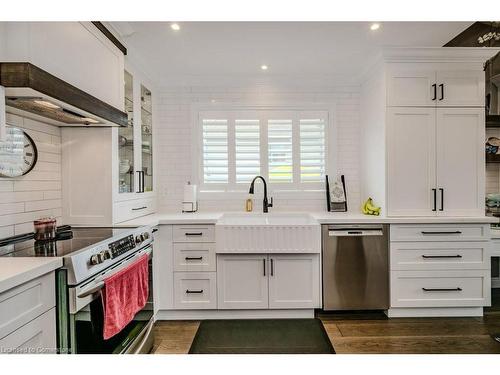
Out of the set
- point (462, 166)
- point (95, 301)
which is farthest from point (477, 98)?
point (95, 301)

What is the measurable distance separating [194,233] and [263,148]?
1.31 meters

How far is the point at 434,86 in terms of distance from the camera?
2.71 metres

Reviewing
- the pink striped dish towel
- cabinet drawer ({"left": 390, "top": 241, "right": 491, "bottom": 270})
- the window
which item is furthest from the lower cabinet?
the window

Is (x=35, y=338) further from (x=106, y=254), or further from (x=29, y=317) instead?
(x=106, y=254)

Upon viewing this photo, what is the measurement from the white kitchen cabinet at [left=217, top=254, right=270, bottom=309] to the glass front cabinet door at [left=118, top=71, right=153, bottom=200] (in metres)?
1.03

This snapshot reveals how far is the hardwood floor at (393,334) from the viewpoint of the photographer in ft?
7.36

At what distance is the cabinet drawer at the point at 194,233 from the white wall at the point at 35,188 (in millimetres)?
928

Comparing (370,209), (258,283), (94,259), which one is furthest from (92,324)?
(370,209)

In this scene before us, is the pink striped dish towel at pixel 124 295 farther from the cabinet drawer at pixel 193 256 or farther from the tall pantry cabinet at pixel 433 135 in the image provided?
Result: the tall pantry cabinet at pixel 433 135

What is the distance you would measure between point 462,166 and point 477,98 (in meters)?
0.63

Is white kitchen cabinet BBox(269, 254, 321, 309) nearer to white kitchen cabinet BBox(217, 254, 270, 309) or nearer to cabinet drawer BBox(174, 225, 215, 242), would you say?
white kitchen cabinet BBox(217, 254, 270, 309)

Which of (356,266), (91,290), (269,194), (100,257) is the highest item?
(269,194)

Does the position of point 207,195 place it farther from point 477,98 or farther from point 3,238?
point 477,98
